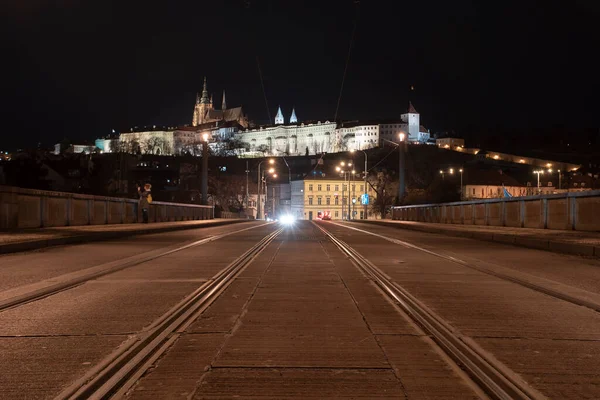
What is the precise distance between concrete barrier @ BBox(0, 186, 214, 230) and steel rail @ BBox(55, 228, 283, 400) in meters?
17.5

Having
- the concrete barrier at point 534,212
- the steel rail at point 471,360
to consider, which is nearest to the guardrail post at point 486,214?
the concrete barrier at point 534,212

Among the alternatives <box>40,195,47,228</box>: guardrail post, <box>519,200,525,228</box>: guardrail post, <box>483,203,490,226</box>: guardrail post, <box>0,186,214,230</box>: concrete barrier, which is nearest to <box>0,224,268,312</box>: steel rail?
<box>0,186,214,230</box>: concrete barrier

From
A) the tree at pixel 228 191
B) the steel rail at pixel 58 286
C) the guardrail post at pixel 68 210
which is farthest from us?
the tree at pixel 228 191

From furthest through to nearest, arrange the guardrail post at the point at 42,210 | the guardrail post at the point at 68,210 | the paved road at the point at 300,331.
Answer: the guardrail post at the point at 68,210 → the guardrail post at the point at 42,210 → the paved road at the point at 300,331

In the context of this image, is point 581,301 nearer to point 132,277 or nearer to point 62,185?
point 132,277

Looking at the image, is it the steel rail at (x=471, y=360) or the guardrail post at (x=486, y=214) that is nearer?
the steel rail at (x=471, y=360)

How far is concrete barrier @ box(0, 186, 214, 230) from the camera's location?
2352 cm

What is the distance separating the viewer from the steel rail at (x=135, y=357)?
14.6ft

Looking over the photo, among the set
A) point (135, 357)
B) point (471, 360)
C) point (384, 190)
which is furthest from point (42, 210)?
point (384, 190)

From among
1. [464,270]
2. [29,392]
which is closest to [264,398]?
[29,392]

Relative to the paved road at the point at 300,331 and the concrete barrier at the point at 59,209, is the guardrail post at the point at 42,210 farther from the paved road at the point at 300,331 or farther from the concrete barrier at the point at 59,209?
the paved road at the point at 300,331

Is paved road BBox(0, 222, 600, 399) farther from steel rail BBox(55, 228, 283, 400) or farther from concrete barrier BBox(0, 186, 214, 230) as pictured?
concrete barrier BBox(0, 186, 214, 230)

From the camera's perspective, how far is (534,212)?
94.1 feet

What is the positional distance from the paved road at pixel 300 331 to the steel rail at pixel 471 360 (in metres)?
0.04
